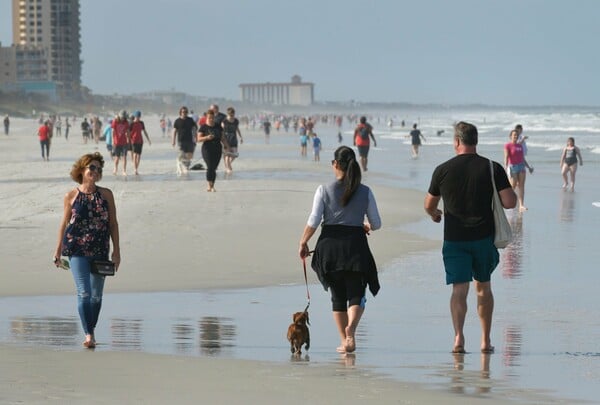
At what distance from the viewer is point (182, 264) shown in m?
12.9

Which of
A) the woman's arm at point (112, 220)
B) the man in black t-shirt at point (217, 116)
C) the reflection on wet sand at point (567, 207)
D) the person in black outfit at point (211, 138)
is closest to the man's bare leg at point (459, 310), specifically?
the woman's arm at point (112, 220)

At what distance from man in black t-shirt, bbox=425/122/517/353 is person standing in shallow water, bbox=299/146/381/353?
446 mm

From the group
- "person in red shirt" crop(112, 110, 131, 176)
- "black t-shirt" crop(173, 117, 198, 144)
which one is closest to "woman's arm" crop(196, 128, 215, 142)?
"black t-shirt" crop(173, 117, 198, 144)

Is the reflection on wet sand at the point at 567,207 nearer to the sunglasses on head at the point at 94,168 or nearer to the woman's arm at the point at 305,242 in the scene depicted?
the woman's arm at the point at 305,242

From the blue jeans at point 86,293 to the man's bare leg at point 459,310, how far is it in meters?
2.26

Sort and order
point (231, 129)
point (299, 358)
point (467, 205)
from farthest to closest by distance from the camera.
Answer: point (231, 129) < point (467, 205) < point (299, 358)

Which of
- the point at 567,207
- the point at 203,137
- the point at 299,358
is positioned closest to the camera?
the point at 299,358

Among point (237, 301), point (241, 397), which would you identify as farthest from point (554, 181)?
point (241, 397)

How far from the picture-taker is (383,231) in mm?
16594

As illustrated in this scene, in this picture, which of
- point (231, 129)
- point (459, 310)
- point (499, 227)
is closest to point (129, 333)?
point (459, 310)

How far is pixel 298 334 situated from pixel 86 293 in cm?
143

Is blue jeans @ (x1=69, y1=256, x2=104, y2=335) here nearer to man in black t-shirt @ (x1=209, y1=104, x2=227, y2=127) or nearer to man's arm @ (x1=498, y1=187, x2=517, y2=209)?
man's arm @ (x1=498, y1=187, x2=517, y2=209)

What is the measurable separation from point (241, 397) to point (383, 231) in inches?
407

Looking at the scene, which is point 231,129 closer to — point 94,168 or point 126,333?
point 126,333
